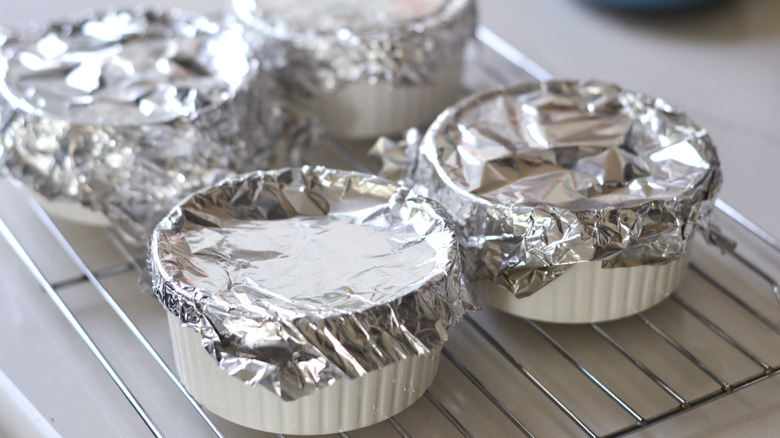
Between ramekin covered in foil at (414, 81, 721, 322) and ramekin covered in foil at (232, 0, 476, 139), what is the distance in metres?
0.14

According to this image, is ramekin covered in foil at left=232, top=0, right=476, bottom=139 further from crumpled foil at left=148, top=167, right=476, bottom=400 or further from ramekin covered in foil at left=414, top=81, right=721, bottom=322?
crumpled foil at left=148, top=167, right=476, bottom=400

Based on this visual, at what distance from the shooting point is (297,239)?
2.69 ft

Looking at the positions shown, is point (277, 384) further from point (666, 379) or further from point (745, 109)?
point (745, 109)

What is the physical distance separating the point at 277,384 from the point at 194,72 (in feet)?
1.66

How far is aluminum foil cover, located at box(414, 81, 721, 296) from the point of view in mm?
790

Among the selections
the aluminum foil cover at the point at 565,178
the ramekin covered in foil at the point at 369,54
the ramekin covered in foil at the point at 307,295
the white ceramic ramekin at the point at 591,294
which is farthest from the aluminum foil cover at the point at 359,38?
the white ceramic ramekin at the point at 591,294

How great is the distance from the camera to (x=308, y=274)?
0.77 meters

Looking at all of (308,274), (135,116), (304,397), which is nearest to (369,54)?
(135,116)

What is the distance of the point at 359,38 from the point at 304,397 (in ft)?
1.69

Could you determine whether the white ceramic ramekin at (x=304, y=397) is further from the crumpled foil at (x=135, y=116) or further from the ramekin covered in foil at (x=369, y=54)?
the ramekin covered in foil at (x=369, y=54)

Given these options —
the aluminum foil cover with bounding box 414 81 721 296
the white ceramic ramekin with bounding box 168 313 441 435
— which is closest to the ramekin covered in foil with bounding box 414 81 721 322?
the aluminum foil cover with bounding box 414 81 721 296

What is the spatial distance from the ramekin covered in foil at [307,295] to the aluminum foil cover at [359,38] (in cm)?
25

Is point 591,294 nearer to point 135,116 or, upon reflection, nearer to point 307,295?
point 307,295

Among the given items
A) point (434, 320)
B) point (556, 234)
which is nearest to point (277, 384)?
point (434, 320)
